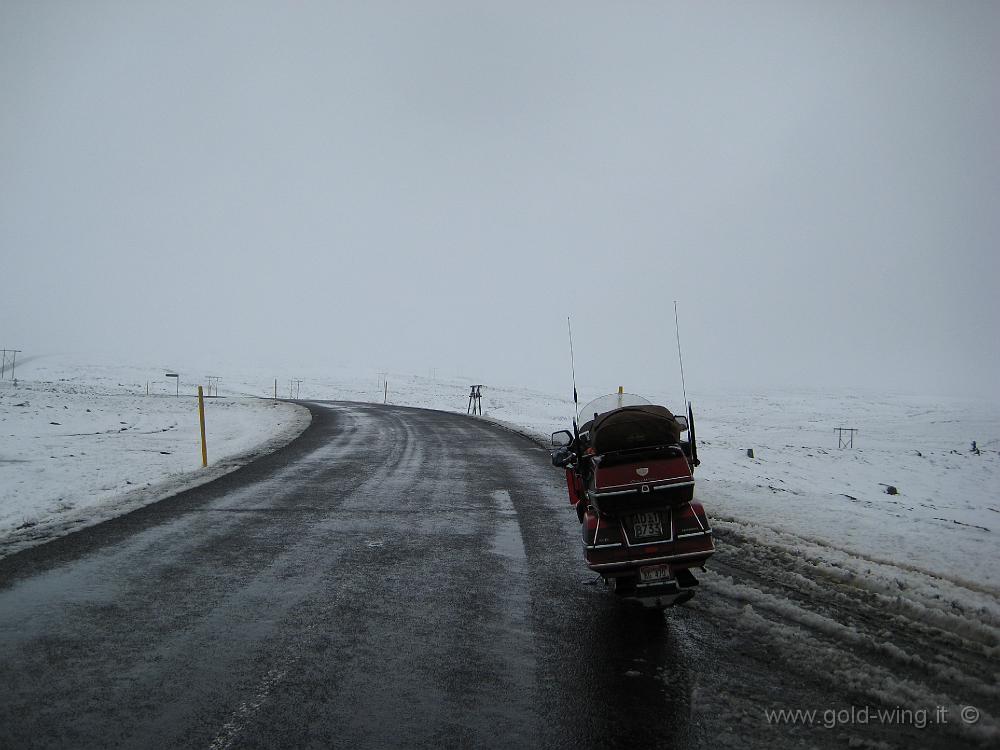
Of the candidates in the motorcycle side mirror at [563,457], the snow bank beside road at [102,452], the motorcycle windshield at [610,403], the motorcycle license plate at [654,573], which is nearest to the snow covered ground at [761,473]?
the snow bank beside road at [102,452]

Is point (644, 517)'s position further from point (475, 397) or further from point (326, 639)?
point (475, 397)

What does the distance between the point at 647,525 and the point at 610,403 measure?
1.84m

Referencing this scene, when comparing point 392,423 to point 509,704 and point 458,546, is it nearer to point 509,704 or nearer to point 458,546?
point 458,546

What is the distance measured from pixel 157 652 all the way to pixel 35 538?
3.99 metres

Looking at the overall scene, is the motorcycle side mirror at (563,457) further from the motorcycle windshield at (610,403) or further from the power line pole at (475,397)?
the power line pole at (475,397)

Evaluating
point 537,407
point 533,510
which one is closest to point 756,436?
point 537,407

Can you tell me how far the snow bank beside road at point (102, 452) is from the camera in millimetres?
8078

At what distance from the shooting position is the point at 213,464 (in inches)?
472

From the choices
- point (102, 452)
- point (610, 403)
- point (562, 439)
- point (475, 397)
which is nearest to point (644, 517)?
point (562, 439)

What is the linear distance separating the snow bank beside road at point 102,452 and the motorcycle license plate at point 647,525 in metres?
6.39

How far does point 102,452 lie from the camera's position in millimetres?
14367

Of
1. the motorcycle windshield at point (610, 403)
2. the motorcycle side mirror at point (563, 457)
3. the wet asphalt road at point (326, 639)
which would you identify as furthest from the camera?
the motorcycle windshield at point (610, 403)

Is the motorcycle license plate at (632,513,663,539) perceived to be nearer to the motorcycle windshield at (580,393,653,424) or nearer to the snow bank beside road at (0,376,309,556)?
the motorcycle windshield at (580,393,653,424)

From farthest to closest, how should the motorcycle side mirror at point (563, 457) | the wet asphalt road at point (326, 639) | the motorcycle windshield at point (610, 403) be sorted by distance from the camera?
the motorcycle windshield at point (610, 403), the motorcycle side mirror at point (563, 457), the wet asphalt road at point (326, 639)
